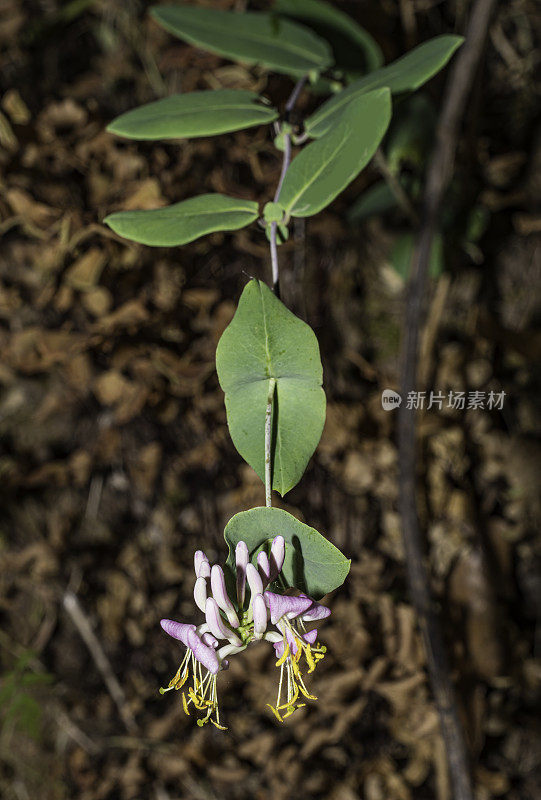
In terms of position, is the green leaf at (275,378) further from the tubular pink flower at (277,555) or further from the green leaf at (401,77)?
the green leaf at (401,77)

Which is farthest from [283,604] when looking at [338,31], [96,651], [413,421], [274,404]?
[96,651]

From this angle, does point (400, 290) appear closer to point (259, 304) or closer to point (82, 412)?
point (82, 412)

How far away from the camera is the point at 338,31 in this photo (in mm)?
1000

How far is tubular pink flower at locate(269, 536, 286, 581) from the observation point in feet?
1.58

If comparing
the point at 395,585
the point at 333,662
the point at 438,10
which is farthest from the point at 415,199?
the point at 333,662

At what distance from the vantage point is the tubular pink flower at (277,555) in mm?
481

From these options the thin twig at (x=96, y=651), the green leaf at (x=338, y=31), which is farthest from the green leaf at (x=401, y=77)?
the thin twig at (x=96, y=651)

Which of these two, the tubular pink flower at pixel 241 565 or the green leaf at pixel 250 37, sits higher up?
the green leaf at pixel 250 37

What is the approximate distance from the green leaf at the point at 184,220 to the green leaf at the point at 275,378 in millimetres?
104

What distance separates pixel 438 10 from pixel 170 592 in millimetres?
1455

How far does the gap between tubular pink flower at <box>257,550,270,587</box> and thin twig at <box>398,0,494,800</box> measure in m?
0.59

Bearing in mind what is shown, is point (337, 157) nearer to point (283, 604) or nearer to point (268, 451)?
point (268, 451)

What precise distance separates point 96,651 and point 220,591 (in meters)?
1.30

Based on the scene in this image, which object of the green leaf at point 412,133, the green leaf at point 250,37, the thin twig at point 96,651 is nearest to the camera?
the green leaf at point 250,37
